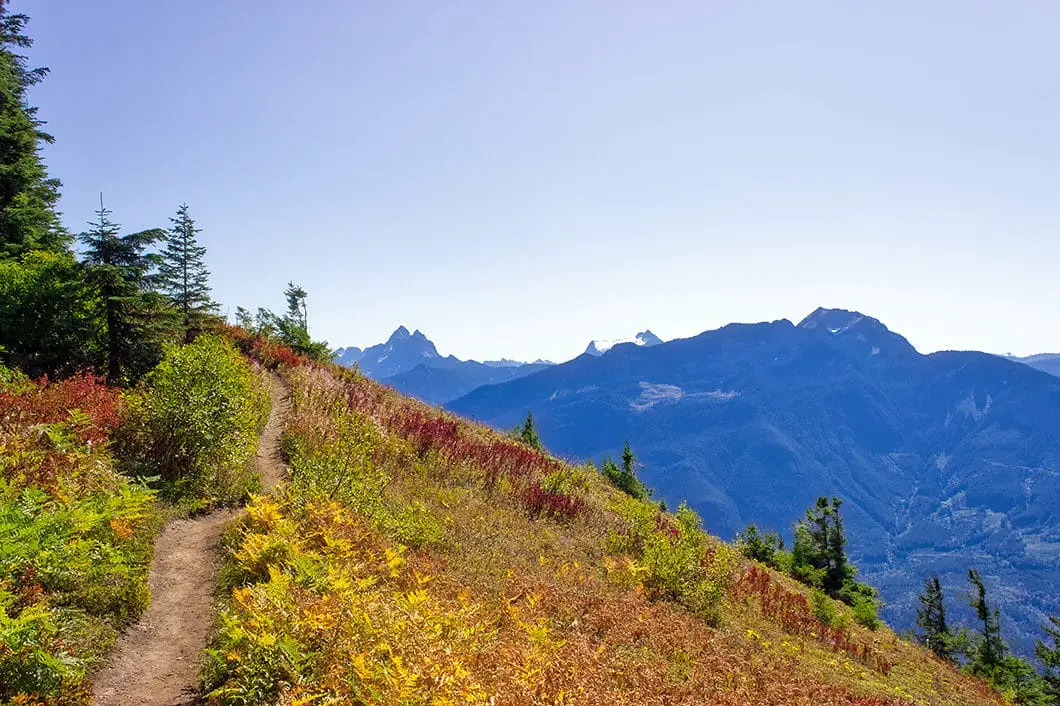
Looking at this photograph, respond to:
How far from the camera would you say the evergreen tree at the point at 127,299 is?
1409cm

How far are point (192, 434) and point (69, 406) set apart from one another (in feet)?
7.74

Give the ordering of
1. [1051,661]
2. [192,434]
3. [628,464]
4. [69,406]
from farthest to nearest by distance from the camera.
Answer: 1. [1051,661]
2. [628,464]
3. [192,434]
4. [69,406]

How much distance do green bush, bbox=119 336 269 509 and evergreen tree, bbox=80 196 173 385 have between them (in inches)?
89.4

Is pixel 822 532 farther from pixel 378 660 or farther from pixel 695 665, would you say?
pixel 378 660

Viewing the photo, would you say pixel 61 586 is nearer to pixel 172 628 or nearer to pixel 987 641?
pixel 172 628

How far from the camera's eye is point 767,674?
362 inches

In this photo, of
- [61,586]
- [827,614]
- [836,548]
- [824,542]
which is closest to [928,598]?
[836,548]

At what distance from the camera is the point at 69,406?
1123 cm

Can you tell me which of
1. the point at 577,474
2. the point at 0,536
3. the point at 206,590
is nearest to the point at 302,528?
the point at 206,590

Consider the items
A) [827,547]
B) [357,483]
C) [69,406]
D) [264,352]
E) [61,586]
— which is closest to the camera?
[61,586]

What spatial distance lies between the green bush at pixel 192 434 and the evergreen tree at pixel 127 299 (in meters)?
2.27

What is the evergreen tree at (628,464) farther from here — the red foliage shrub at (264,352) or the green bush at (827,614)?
the red foliage shrub at (264,352)

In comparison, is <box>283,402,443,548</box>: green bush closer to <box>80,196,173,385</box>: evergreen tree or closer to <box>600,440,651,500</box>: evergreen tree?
<box>80,196,173,385</box>: evergreen tree

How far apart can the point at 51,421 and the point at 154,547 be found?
11.8 feet
